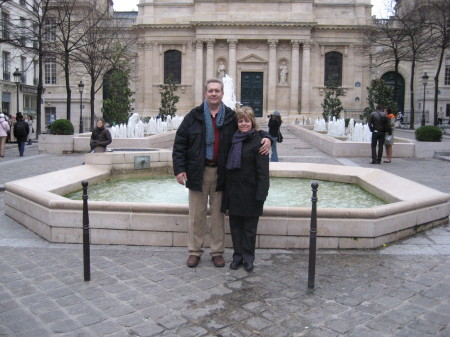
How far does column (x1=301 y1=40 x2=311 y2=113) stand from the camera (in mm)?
48219

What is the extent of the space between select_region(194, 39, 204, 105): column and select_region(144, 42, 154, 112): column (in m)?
4.64

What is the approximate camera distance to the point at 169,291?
538cm

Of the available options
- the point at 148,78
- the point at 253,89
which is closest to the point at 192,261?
the point at 253,89

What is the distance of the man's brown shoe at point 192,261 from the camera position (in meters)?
6.15

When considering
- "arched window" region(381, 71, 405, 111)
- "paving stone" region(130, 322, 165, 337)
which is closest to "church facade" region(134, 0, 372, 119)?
"arched window" region(381, 71, 405, 111)

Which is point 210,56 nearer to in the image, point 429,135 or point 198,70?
point 198,70

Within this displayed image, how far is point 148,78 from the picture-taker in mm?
50594

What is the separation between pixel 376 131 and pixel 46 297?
14.4 metres

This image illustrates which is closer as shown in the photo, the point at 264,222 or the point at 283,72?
Result: the point at 264,222

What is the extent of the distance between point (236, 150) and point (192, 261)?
1456 millimetres

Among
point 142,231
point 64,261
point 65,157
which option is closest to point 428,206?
point 142,231

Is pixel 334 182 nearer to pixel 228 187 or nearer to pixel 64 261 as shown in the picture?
pixel 228 187

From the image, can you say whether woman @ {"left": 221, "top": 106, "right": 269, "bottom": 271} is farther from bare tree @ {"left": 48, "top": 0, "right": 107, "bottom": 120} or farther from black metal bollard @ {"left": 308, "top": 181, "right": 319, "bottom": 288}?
bare tree @ {"left": 48, "top": 0, "right": 107, "bottom": 120}

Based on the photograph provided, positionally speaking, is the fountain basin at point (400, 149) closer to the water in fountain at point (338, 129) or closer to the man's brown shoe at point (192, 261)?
the water in fountain at point (338, 129)
